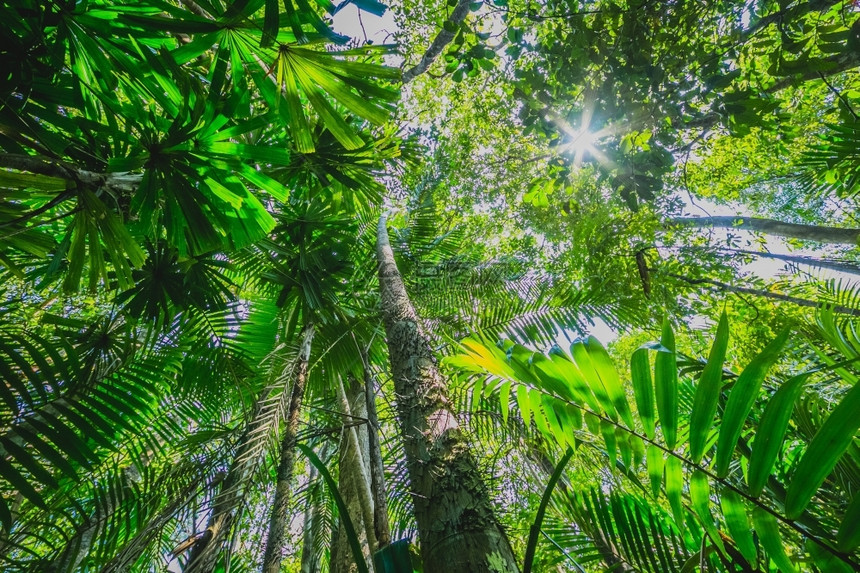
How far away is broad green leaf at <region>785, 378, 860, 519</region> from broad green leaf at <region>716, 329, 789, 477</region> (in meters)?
0.09

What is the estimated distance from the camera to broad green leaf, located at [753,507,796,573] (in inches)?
25.6


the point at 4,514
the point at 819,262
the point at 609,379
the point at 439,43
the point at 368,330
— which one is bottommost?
the point at 609,379

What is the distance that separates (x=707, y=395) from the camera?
28.0 inches

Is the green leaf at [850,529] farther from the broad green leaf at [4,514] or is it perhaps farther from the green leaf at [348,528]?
the broad green leaf at [4,514]

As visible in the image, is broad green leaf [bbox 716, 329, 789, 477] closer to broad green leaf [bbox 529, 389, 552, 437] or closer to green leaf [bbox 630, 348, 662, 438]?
green leaf [bbox 630, 348, 662, 438]

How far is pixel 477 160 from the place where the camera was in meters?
6.14

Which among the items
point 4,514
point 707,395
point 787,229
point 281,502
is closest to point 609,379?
point 707,395

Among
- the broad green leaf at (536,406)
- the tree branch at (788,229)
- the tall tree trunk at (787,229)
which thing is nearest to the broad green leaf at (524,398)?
the broad green leaf at (536,406)

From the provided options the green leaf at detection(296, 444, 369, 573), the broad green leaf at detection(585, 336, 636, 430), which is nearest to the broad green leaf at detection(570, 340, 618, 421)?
the broad green leaf at detection(585, 336, 636, 430)

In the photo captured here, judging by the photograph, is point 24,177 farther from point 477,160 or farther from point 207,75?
point 477,160

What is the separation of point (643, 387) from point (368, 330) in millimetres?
2403

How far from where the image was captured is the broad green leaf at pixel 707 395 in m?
0.70

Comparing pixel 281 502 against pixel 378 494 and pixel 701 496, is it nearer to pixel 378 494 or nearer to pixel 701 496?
pixel 378 494

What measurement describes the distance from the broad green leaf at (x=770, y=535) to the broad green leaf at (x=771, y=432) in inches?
2.6
